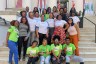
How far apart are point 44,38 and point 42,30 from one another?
0.54 m

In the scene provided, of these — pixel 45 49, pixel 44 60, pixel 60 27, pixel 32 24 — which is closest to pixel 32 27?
pixel 32 24

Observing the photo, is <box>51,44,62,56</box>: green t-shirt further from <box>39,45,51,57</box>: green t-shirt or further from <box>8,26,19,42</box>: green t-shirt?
<box>8,26,19,42</box>: green t-shirt

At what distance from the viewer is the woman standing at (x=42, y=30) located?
473 inches

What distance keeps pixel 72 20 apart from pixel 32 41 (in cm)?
174

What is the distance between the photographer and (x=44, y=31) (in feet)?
39.5

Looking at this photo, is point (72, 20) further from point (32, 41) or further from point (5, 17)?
point (5, 17)

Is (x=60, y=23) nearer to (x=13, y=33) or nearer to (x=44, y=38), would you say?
(x=44, y=38)

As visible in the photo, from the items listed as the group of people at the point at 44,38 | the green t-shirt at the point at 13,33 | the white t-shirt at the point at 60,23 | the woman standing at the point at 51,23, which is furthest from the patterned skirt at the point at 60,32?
the green t-shirt at the point at 13,33

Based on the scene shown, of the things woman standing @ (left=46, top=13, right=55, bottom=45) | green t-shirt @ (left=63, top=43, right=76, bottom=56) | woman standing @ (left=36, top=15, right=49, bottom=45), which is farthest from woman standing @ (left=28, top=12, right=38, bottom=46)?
green t-shirt @ (left=63, top=43, right=76, bottom=56)

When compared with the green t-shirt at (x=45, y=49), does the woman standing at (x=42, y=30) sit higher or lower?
higher

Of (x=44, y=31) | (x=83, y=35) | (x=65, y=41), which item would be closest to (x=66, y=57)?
(x=65, y=41)

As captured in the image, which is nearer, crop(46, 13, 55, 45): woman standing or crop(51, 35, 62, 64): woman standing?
crop(51, 35, 62, 64): woman standing

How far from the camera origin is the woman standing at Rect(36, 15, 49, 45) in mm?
12016

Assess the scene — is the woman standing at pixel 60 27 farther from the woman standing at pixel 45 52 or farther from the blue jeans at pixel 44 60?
the blue jeans at pixel 44 60
